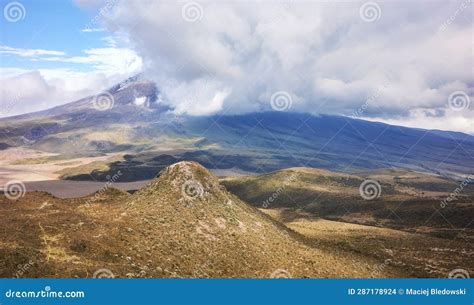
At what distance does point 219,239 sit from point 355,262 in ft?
46.6

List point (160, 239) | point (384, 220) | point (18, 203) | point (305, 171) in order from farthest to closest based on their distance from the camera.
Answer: point (305, 171) → point (384, 220) → point (18, 203) → point (160, 239)

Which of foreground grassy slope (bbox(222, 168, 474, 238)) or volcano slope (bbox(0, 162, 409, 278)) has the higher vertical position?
foreground grassy slope (bbox(222, 168, 474, 238))

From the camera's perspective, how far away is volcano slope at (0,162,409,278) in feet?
84.0

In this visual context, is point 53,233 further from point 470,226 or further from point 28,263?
point 470,226

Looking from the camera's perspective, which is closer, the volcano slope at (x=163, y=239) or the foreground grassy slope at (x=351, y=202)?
the volcano slope at (x=163, y=239)

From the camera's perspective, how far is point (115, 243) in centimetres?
2827

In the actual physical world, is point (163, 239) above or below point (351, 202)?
below

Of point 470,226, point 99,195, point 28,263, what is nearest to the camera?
point 28,263

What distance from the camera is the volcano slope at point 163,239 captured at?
25.6m

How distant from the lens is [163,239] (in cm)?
3100

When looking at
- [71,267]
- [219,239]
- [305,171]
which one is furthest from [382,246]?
[305,171]

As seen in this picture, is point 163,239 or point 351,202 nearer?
point 163,239

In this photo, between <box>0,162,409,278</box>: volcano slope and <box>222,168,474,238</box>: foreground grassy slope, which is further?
<box>222,168,474,238</box>: foreground grassy slope

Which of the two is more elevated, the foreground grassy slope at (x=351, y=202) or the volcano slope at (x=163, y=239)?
the foreground grassy slope at (x=351, y=202)
